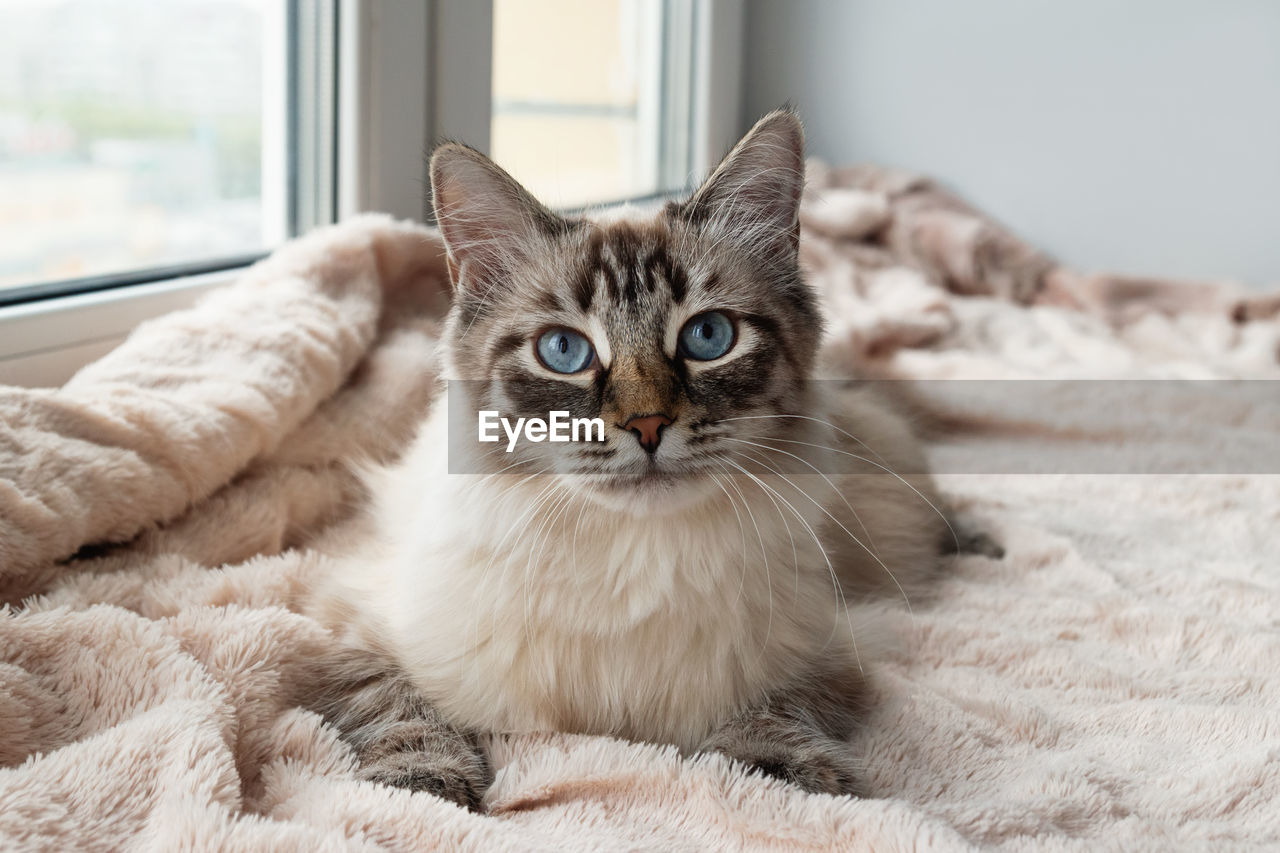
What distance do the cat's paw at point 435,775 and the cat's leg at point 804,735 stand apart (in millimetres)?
281

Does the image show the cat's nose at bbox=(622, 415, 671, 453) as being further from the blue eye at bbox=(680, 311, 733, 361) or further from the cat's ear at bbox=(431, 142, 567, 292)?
the cat's ear at bbox=(431, 142, 567, 292)

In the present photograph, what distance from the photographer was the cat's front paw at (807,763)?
1166mm

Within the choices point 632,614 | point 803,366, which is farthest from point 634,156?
point 632,614

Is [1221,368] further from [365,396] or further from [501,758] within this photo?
[501,758]

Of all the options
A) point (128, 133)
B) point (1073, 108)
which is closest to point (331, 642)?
point (128, 133)

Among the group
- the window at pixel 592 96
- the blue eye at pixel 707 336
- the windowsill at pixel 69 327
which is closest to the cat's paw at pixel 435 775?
the blue eye at pixel 707 336

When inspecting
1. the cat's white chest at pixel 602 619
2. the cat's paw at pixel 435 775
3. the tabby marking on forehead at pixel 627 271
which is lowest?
the cat's paw at pixel 435 775

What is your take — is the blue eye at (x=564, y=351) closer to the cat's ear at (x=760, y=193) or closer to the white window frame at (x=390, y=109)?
the cat's ear at (x=760, y=193)

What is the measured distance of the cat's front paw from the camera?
1166mm

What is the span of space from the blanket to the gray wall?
5.42 ft

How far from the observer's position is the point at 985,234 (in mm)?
3838

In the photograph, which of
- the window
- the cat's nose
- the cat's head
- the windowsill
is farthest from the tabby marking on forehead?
the window

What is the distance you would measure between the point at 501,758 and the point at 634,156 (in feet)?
9.99

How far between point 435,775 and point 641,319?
58 cm
